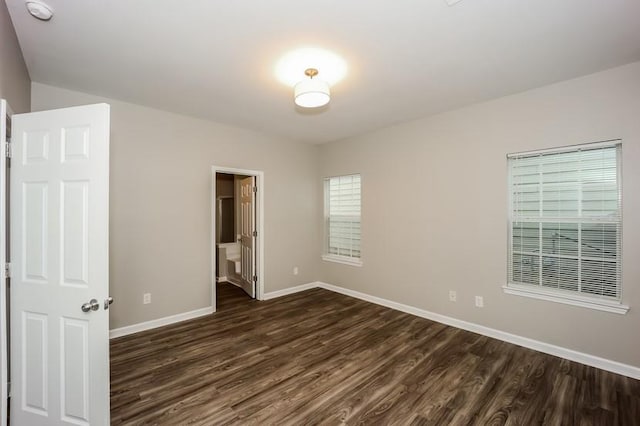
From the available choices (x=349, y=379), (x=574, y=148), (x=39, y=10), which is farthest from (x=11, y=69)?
(x=574, y=148)

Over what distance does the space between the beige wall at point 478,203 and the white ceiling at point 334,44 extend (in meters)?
0.32

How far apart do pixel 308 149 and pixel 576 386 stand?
4.62m

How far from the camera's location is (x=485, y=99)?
319cm

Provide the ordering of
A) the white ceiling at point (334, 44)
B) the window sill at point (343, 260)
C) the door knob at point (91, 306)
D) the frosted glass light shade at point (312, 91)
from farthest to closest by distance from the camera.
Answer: the window sill at point (343, 260)
the frosted glass light shade at point (312, 91)
the white ceiling at point (334, 44)
the door knob at point (91, 306)

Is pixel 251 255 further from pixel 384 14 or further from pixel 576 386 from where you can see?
pixel 576 386

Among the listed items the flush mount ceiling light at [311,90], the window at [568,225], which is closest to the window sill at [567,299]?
the window at [568,225]

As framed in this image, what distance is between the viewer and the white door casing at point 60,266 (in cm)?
168

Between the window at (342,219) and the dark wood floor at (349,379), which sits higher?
the window at (342,219)

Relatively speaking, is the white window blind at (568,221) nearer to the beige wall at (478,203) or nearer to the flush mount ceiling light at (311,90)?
the beige wall at (478,203)

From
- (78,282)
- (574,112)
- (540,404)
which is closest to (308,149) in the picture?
(574,112)

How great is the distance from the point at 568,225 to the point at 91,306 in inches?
161

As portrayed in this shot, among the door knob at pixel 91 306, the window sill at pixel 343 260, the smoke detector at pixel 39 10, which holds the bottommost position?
the window sill at pixel 343 260

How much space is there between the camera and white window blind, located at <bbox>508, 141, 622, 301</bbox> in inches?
102

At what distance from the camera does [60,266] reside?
170cm
